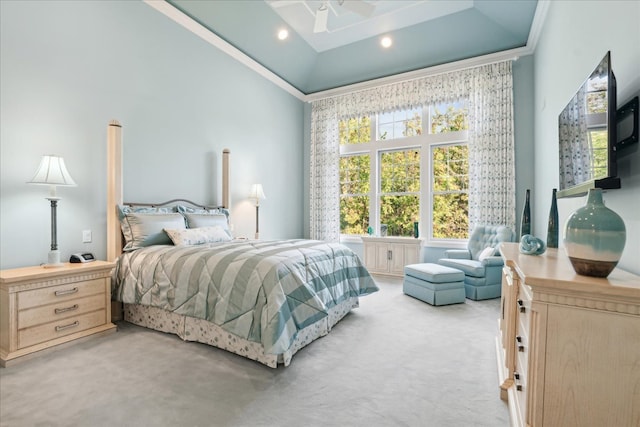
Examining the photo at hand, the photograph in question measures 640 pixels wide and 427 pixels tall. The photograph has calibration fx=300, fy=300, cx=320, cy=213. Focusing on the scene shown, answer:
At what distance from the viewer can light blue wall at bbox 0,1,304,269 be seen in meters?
2.50

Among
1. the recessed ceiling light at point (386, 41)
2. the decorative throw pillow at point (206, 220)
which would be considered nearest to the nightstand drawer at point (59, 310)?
the decorative throw pillow at point (206, 220)

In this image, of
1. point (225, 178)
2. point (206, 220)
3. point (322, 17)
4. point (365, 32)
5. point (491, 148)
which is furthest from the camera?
point (365, 32)

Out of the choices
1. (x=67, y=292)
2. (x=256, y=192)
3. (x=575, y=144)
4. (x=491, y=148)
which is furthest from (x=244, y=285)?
(x=491, y=148)

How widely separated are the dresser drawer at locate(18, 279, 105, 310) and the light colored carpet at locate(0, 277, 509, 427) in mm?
396

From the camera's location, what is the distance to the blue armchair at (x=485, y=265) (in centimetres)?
376

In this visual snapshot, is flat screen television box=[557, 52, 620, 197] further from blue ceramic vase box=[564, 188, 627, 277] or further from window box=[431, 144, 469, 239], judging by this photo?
window box=[431, 144, 469, 239]

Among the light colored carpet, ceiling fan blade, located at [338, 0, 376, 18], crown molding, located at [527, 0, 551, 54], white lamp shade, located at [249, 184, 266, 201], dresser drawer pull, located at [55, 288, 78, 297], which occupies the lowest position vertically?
the light colored carpet

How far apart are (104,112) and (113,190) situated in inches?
32.3

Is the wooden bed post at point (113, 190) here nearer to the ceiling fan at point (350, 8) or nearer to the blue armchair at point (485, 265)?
the ceiling fan at point (350, 8)

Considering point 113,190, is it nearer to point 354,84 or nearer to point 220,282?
point 220,282

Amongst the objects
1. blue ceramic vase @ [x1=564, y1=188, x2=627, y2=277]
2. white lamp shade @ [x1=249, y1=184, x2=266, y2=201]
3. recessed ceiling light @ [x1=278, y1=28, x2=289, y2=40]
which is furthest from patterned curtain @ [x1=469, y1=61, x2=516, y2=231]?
blue ceramic vase @ [x1=564, y1=188, x2=627, y2=277]

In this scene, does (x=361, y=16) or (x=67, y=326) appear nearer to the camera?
(x=67, y=326)

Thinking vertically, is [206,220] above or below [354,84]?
below

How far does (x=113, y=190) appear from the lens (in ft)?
9.86
